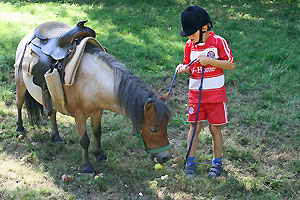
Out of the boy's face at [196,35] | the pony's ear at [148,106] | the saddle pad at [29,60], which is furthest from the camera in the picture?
the saddle pad at [29,60]

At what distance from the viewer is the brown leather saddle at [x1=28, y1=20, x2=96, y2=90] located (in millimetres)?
3544

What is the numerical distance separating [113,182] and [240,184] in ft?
4.43

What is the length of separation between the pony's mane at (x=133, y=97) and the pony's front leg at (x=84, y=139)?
2.17 feet

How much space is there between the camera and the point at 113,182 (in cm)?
354

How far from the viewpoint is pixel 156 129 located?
3.09 m

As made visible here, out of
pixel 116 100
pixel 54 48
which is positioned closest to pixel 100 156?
pixel 116 100

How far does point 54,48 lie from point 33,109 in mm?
1144

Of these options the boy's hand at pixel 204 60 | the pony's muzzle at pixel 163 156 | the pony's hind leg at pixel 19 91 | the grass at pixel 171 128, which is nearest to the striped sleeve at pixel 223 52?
the boy's hand at pixel 204 60

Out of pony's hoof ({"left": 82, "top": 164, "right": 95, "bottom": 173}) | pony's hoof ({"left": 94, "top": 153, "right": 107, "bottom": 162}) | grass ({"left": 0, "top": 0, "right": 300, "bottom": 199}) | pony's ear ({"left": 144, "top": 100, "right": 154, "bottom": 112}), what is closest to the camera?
pony's ear ({"left": 144, "top": 100, "right": 154, "bottom": 112})

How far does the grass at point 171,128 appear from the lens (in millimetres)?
3412

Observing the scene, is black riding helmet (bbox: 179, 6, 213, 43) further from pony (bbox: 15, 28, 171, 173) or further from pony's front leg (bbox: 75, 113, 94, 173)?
pony's front leg (bbox: 75, 113, 94, 173)

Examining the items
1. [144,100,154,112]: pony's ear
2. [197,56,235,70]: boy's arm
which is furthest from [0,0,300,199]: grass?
[197,56,235,70]: boy's arm

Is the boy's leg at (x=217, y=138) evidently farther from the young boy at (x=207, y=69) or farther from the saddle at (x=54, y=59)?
the saddle at (x=54, y=59)

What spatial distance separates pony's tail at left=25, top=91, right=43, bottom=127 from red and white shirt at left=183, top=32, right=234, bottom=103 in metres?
2.18
